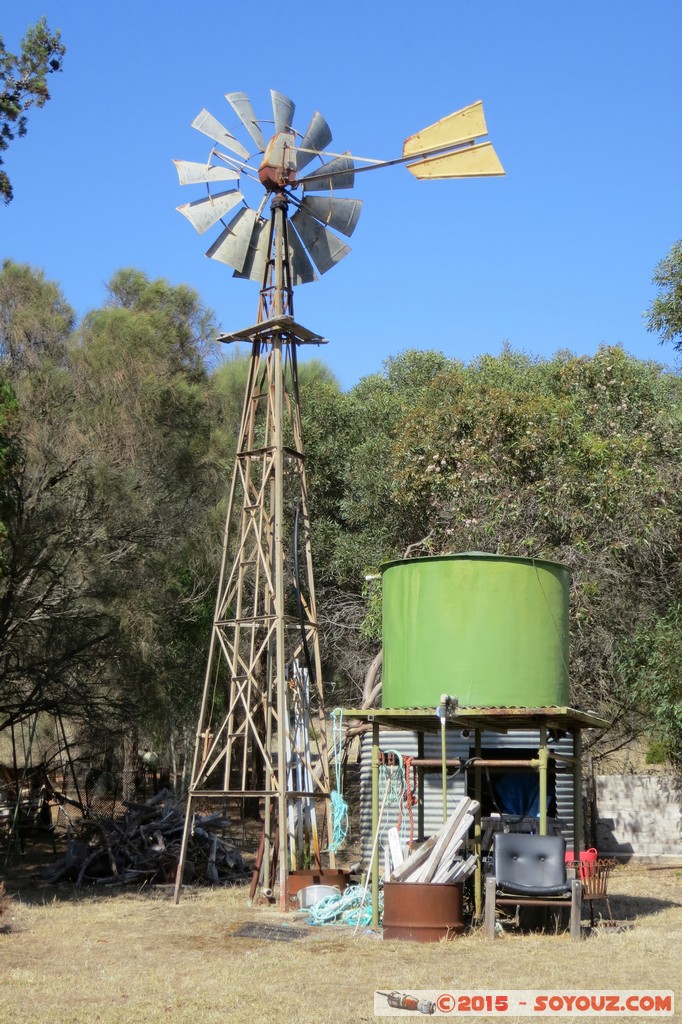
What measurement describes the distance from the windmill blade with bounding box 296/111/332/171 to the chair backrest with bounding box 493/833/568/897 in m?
9.95

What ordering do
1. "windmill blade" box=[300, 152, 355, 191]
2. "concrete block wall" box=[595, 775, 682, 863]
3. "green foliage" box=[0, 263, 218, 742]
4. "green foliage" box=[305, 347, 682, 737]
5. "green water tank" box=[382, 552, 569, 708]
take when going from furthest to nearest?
"concrete block wall" box=[595, 775, 682, 863]
"green foliage" box=[305, 347, 682, 737]
"green foliage" box=[0, 263, 218, 742]
"windmill blade" box=[300, 152, 355, 191]
"green water tank" box=[382, 552, 569, 708]

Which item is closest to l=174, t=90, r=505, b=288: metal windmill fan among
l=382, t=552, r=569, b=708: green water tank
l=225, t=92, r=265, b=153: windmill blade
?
l=225, t=92, r=265, b=153: windmill blade

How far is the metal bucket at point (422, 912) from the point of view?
11.6 m

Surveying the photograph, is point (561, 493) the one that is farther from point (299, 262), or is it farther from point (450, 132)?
point (450, 132)

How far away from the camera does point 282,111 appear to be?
55.8 feet

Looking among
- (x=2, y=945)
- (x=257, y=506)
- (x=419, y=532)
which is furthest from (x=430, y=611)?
(x=419, y=532)

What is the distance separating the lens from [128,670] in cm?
2038

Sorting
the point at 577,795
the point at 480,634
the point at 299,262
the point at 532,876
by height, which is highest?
the point at 299,262

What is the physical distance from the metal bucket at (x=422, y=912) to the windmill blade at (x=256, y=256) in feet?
30.0

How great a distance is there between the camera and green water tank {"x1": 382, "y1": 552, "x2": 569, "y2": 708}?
1283 centimetres

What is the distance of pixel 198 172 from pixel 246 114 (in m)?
1.10

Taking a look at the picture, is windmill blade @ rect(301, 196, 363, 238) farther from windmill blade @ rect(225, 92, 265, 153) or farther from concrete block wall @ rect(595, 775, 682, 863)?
concrete block wall @ rect(595, 775, 682, 863)

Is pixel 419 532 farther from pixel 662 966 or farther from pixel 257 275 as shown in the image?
pixel 662 966

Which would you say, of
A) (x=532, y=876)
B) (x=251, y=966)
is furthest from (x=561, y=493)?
(x=251, y=966)
